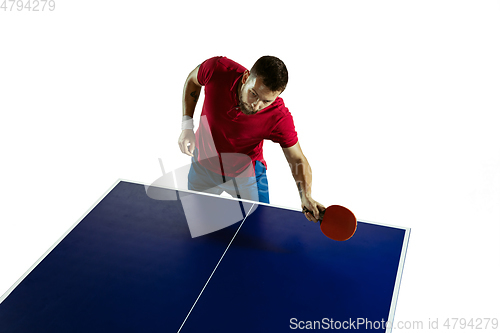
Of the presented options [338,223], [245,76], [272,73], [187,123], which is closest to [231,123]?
[245,76]

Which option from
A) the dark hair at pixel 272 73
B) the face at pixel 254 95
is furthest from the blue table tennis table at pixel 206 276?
the dark hair at pixel 272 73

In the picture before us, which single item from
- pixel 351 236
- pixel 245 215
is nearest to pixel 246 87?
pixel 245 215

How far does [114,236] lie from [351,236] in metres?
1.78

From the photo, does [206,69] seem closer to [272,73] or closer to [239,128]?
[239,128]

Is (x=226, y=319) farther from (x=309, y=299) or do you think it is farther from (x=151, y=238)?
(x=151, y=238)

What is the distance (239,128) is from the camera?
3795 millimetres

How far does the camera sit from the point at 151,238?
12.0 feet

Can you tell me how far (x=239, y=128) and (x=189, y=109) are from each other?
1.96 feet

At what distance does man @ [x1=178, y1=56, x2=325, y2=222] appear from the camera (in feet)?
11.2

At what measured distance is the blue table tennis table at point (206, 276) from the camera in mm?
3039

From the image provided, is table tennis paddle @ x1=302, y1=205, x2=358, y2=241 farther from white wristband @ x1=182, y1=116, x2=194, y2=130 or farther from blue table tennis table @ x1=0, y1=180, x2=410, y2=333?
white wristband @ x1=182, y1=116, x2=194, y2=130

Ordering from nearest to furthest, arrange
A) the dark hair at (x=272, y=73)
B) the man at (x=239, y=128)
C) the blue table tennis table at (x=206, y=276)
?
the blue table tennis table at (x=206, y=276) → the dark hair at (x=272, y=73) → the man at (x=239, y=128)

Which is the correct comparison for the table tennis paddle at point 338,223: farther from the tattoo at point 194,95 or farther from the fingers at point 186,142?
the tattoo at point 194,95

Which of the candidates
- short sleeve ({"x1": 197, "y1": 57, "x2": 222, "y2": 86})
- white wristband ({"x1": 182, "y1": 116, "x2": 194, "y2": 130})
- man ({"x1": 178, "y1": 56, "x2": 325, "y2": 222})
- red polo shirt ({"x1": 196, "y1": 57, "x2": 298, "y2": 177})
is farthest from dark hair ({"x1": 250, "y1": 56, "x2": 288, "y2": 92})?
white wristband ({"x1": 182, "y1": 116, "x2": 194, "y2": 130})
